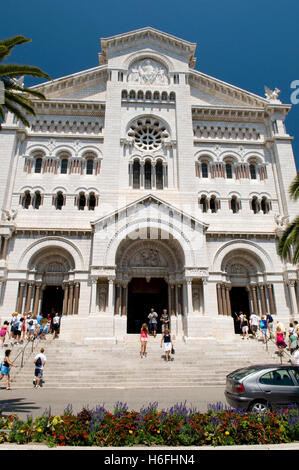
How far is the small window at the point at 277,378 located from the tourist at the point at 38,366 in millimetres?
9337

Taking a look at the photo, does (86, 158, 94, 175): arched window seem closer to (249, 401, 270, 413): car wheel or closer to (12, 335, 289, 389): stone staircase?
(12, 335, 289, 389): stone staircase

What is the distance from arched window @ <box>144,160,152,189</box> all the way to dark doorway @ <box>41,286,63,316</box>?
36.9ft

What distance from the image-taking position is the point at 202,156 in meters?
27.8

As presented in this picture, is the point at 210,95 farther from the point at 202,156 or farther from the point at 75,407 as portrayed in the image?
the point at 75,407

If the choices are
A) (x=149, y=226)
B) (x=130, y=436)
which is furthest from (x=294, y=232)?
(x=130, y=436)

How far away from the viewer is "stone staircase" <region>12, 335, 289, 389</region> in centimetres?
1460

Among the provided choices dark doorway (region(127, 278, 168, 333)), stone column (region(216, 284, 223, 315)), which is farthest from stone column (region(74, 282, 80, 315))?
stone column (region(216, 284, 223, 315))

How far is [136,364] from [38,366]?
4972mm

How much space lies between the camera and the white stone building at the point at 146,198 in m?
22.6

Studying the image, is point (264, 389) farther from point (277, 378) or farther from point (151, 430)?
point (151, 430)

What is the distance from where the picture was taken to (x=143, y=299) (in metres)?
27.0

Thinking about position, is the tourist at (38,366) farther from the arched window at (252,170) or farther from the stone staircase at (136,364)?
the arched window at (252,170)

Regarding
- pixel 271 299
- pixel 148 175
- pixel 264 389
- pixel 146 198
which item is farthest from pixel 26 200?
pixel 264 389
